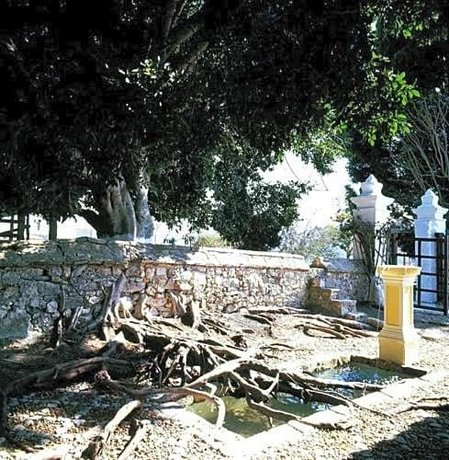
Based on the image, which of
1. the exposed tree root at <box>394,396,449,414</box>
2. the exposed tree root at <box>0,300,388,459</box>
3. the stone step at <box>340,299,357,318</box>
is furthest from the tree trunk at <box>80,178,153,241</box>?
the exposed tree root at <box>394,396,449,414</box>

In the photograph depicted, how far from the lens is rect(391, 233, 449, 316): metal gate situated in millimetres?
8875

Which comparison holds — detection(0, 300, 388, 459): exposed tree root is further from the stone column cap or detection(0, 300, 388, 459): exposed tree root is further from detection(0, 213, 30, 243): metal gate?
detection(0, 213, 30, 243): metal gate

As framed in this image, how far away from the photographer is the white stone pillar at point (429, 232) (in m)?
9.13

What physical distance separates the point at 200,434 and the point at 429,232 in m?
7.62

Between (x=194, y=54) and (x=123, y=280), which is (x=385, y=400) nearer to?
(x=123, y=280)

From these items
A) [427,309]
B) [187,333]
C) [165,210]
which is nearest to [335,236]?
[427,309]

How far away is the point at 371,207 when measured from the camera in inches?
373

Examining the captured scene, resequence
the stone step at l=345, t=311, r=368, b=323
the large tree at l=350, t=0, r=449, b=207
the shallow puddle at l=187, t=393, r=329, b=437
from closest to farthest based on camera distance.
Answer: the large tree at l=350, t=0, r=449, b=207, the shallow puddle at l=187, t=393, r=329, b=437, the stone step at l=345, t=311, r=368, b=323

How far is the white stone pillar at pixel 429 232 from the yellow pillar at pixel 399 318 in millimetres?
4325

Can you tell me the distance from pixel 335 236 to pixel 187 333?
1017cm

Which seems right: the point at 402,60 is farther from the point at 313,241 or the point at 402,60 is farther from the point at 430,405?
the point at 313,241

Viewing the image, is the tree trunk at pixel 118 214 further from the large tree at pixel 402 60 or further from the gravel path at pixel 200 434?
the large tree at pixel 402 60

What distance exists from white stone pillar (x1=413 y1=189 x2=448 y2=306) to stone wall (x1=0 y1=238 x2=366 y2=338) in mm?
2797

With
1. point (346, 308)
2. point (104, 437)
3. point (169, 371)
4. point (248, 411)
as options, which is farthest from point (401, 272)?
point (104, 437)
